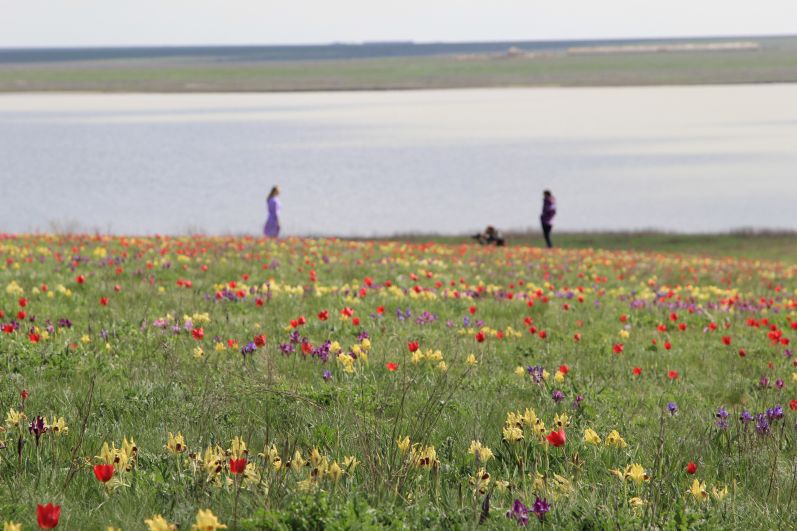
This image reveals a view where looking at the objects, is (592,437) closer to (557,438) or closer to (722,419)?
(557,438)

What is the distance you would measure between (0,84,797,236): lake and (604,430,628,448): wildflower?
2559 cm

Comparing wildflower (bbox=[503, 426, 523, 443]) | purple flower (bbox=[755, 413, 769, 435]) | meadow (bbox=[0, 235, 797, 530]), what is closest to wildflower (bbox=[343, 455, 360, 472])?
meadow (bbox=[0, 235, 797, 530])

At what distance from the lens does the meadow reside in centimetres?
403

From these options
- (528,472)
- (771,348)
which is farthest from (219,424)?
(771,348)

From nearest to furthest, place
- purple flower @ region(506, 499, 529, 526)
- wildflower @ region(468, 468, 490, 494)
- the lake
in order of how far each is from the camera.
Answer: purple flower @ region(506, 499, 529, 526) < wildflower @ region(468, 468, 490, 494) < the lake

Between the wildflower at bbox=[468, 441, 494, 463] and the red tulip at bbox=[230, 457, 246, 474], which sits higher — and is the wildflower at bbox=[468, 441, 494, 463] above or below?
below

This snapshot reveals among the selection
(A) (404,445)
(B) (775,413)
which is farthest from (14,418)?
(B) (775,413)

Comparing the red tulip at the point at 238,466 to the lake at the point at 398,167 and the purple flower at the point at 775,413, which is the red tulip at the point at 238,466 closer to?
the purple flower at the point at 775,413

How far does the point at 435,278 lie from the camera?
14.0 metres

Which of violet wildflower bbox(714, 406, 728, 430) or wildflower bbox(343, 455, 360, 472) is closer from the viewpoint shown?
wildflower bbox(343, 455, 360, 472)

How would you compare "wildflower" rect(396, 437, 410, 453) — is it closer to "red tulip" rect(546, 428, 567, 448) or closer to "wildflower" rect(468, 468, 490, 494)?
"wildflower" rect(468, 468, 490, 494)

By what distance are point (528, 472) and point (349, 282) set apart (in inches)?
327

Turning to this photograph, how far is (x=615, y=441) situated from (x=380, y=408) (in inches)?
61.6

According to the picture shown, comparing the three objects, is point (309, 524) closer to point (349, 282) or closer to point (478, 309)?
point (478, 309)
